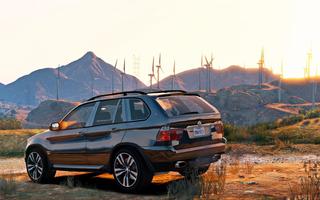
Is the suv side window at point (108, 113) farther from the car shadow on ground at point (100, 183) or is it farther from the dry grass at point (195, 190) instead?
the dry grass at point (195, 190)

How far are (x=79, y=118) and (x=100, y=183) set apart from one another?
1.48 m

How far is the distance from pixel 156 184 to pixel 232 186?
4.95 feet

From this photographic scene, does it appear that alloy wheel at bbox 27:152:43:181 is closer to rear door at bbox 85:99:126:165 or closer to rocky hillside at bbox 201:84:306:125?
rear door at bbox 85:99:126:165

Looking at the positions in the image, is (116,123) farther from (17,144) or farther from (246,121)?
(246,121)

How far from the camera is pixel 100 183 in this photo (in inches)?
369

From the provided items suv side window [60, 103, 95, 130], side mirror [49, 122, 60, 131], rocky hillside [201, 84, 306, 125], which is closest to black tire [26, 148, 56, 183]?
side mirror [49, 122, 60, 131]

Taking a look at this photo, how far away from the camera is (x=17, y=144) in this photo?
18328 mm

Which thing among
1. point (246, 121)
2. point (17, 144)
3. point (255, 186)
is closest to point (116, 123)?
point (255, 186)

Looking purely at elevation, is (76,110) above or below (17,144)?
above

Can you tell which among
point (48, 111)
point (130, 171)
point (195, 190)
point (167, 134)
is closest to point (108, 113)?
point (130, 171)

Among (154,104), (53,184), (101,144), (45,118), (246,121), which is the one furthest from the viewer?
(45,118)

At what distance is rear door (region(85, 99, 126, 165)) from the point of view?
8.33 m

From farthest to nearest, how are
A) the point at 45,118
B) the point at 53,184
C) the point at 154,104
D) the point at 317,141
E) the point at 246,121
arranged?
1. the point at 45,118
2. the point at 246,121
3. the point at 317,141
4. the point at 53,184
5. the point at 154,104

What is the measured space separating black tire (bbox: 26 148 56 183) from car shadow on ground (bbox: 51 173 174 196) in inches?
8.2
